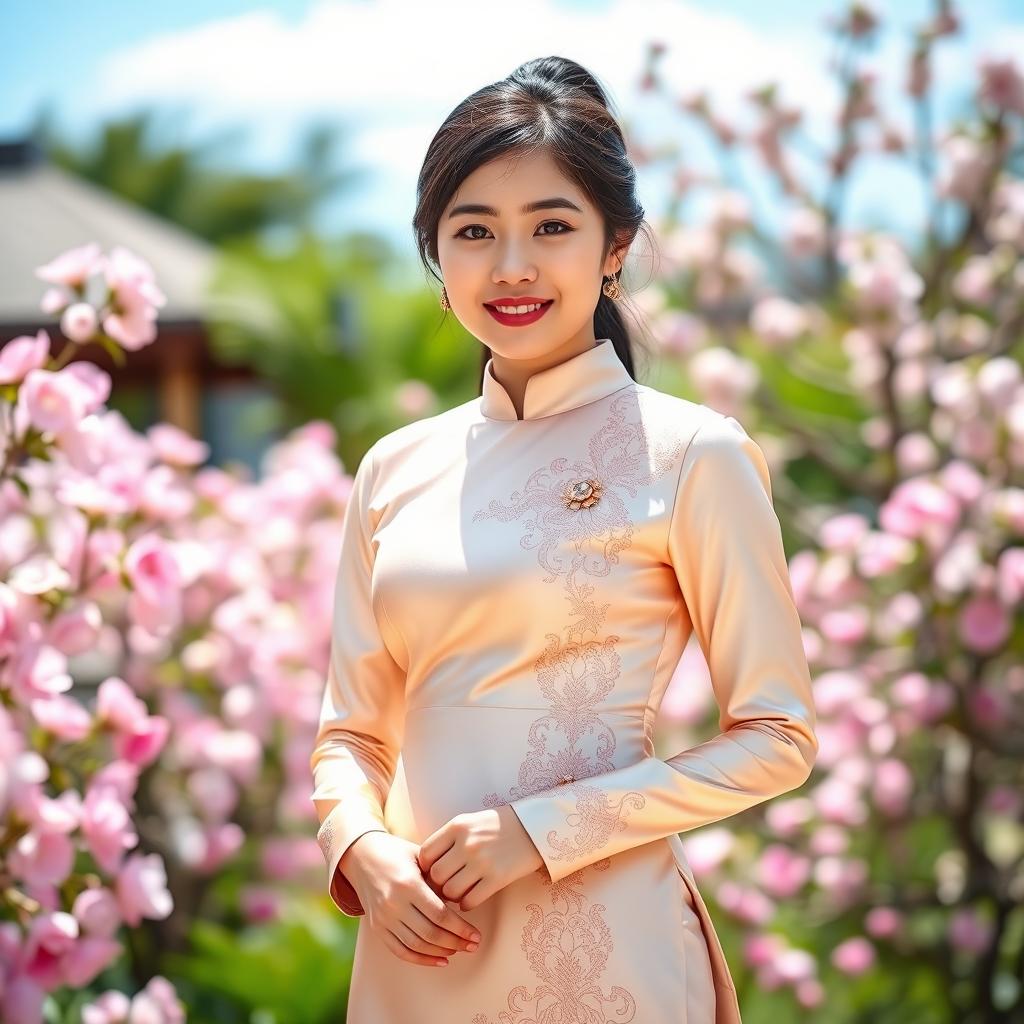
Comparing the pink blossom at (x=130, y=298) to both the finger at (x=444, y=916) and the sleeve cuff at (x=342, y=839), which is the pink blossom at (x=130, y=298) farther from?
the finger at (x=444, y=916)

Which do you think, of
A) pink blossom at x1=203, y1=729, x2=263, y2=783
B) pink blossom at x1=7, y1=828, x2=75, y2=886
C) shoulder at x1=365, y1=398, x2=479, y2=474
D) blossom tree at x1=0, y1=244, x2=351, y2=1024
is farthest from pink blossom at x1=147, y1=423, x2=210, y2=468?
shoulder at x1=365, y1=398, x2=479, y2=474

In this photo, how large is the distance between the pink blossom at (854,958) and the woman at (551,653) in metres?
1.91

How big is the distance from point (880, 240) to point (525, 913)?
8.41ft

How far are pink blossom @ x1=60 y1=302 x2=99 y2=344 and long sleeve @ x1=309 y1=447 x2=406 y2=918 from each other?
2.07ft

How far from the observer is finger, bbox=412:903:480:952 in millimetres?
1284

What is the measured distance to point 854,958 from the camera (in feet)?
10.4

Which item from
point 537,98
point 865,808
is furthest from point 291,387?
point 537,98

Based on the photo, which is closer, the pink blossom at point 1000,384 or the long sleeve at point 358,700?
the long sleeve at point 358,700

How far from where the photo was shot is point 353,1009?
1441mm

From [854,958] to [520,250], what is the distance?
2.26 metres

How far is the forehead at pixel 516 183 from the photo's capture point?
1.40 meters

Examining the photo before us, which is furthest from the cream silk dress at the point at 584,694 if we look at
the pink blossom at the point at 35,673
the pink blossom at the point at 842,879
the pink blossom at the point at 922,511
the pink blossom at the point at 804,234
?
the pink blossom at the point at 804,234

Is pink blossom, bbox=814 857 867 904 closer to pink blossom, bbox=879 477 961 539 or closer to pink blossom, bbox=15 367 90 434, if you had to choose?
pink blossom, bbox=879 477 961 539

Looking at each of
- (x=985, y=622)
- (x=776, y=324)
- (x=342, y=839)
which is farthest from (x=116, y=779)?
(x=776, y=324)
